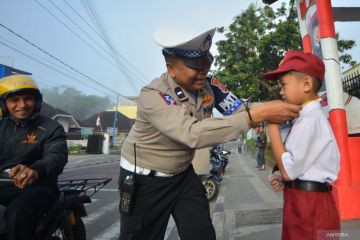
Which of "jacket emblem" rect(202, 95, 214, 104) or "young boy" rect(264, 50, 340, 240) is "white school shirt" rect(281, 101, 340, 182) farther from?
"jacket emblem" rect(202, 95, 214, 104)

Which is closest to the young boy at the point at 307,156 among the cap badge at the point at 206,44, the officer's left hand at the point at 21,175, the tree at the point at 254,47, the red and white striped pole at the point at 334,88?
the cap badge at the point at 206,44

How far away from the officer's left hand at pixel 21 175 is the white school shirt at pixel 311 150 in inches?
65.8

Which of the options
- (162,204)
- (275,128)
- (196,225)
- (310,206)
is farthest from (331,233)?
(162,204)

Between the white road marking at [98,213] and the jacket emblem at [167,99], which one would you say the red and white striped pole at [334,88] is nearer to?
the jacket emblem at [167,99]

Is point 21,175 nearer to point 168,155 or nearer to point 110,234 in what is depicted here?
point 168,155

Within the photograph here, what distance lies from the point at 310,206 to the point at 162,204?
2.97ft

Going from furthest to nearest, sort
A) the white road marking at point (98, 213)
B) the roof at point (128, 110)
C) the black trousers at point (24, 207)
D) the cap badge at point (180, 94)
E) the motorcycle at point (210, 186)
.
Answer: the roof at point (128, 110) → the motorcycle at point (210, 186) → the white road marking at point (98, 213) → the black trousers at point (24, 207) → the cap badge at point (180, 94)

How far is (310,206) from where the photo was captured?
6.39 ft

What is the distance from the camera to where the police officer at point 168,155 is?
214 centimetres

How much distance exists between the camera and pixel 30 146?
300cm

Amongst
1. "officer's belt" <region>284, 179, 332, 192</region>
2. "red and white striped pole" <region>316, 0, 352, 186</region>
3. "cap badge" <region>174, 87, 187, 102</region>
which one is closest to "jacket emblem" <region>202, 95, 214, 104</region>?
"cap badge" <region>174, 87, 187, 102</region>

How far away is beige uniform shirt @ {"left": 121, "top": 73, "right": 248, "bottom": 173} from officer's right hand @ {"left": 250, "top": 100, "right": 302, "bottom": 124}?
0.07 m

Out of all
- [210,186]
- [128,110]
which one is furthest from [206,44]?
[128,110]

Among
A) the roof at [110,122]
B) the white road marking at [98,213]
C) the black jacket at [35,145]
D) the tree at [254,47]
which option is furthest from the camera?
the roof at [110,122]
